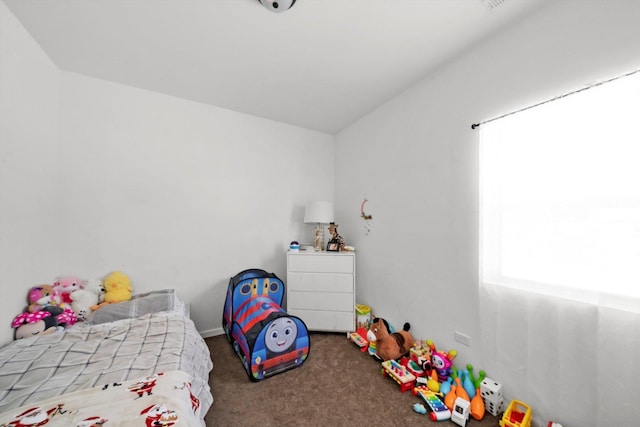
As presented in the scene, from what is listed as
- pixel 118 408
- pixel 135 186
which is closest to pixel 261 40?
pixel 135 186

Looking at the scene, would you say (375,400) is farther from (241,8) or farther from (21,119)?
(21,119)

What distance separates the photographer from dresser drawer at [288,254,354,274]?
2561mm

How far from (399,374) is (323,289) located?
1.07 metres

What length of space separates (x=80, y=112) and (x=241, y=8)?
1.79 metres

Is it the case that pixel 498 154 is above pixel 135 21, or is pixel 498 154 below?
below

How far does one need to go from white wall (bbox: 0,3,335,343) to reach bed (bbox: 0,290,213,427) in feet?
1.61

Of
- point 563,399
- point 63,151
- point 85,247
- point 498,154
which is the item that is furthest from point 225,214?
point 563,399

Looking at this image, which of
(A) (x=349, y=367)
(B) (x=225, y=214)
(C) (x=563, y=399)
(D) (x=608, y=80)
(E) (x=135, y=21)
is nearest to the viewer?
(D) (x=608, y=80)

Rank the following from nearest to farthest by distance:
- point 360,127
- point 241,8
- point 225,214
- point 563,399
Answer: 1. point 563,399
2. point 241,8
3. point 225,214
4. point 360,127

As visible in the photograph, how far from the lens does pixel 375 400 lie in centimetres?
160

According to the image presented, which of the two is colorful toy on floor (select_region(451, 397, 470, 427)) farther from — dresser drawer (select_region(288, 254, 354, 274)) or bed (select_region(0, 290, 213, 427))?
bed (select_region(0, 290, 213, 427))

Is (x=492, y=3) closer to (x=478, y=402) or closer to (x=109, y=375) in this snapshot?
(x=478, y=402)

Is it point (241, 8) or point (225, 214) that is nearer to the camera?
point (241, 8)

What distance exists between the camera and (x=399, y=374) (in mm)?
1747
